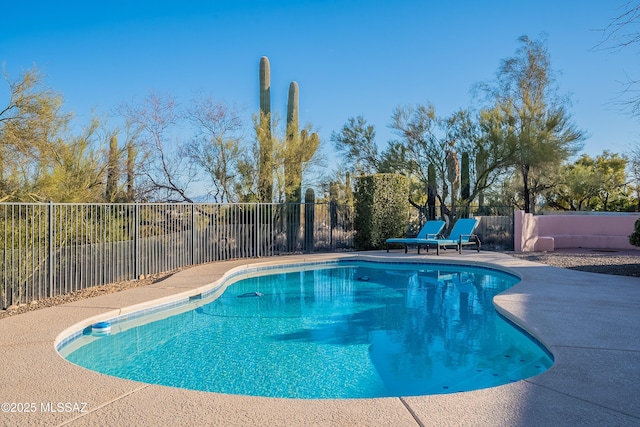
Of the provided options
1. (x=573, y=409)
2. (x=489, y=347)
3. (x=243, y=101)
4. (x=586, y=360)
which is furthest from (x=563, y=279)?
(x=243, y=101)

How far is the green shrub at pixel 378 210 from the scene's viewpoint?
15250 millimetres

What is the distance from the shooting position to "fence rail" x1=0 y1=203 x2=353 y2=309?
685 centimetres

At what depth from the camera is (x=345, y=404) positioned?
3168mm

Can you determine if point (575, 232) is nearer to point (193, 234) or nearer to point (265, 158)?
point (265, 158)

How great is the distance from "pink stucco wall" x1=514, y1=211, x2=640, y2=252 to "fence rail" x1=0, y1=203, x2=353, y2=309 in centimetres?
592

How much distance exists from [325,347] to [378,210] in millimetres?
10113

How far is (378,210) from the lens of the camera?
15297 mm

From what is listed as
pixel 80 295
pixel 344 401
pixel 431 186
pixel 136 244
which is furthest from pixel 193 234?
pixel 431 186

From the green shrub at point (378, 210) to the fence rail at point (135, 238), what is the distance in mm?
474

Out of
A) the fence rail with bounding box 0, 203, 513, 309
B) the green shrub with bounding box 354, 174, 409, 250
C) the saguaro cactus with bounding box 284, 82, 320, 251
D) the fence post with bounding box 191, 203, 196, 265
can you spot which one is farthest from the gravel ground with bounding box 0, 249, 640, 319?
the saguaro cactus with bounding box 284, 82, 320, 251

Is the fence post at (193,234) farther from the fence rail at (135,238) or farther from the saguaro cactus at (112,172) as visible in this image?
the saguaro cactus at (112,172)

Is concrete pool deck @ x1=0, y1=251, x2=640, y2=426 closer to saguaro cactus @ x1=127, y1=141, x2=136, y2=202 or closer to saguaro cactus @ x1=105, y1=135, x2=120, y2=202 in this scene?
saguaro cactus @ x1=105, y1=135, x2=120, y2=202

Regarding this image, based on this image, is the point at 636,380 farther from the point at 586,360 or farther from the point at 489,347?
the point at 489,347

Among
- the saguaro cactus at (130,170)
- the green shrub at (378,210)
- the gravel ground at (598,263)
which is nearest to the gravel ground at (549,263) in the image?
the gravel ground at (598,263)
